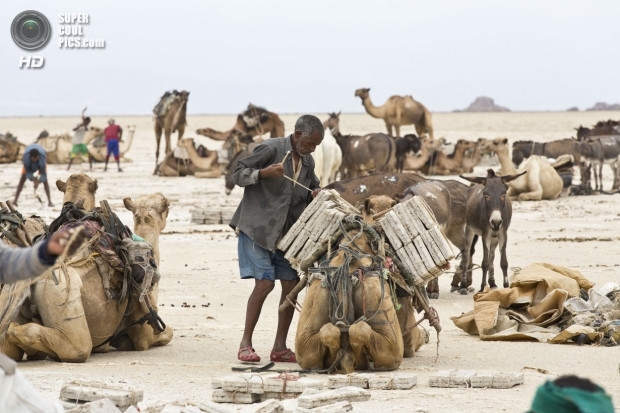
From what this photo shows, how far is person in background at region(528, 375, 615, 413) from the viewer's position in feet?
11.5

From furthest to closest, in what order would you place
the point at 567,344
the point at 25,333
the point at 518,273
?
the point at 518,273 < the point at 567,344 < the point at 25,333

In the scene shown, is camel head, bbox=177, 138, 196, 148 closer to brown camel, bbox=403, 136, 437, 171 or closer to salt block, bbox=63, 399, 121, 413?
brown camel, bbox=403, 136, 437, 171

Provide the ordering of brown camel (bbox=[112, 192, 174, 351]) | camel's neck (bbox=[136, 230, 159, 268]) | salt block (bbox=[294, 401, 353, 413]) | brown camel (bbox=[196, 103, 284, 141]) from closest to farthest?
salt block (bbox=[294, 401, 353, 413])
brown camel (bbox=[112, 192, 174, 351])
camel's neck (bbox=[136, 230, 159, 268])
brown camel (bbox=[196, 103, 284, 141])

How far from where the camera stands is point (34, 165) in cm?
2508

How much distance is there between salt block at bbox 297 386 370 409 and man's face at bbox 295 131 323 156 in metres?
2.31

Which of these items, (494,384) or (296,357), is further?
(296,357)

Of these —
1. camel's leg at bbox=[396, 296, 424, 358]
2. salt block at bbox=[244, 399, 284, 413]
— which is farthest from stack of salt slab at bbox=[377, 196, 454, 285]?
salt block at bbox=[244, 399, 284, 413]

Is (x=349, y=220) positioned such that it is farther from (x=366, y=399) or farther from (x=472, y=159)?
(x=472, y=159)

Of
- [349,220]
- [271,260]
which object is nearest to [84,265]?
[271,260]

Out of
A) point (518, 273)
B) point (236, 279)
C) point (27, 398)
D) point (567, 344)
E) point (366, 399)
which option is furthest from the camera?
point (236, 279)

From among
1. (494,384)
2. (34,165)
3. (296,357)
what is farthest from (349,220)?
(34,165)

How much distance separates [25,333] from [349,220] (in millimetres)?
2616

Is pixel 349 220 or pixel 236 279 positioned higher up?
pixel 349 220

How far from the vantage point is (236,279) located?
15.3 metres
